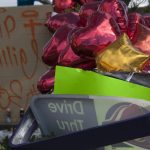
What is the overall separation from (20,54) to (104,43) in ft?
13.7

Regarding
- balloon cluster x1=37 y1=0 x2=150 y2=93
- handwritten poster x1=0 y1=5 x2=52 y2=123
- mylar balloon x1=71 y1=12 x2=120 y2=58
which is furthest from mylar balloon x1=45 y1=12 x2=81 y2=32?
handwritten poster x1=0 y1=5 x2=52 y2=123

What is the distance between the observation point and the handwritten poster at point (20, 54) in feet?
20.4

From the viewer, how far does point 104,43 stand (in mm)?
2256

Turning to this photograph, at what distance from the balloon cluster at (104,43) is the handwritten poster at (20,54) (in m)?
3.18

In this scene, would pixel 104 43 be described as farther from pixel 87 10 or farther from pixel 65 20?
pixel 65 20

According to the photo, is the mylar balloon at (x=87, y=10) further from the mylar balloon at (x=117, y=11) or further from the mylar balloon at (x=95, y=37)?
the mylar balloon at (x=95, y=37)

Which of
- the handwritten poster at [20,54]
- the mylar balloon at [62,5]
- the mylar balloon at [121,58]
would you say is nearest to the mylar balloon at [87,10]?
the mylar balloon at [121,58]

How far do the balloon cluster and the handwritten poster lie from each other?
318 cm


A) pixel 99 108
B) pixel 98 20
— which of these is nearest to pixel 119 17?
pixel 98 20

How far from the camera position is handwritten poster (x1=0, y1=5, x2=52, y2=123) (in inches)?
245

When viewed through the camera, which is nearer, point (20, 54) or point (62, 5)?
point (62, 5)

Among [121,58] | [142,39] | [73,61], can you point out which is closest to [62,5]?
[73,61]

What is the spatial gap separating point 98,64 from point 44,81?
632mm

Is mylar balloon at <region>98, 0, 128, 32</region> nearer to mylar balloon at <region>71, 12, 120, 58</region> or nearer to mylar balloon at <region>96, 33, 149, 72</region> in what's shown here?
mylar balloon at <region>71, 12, 120, 58</region>
